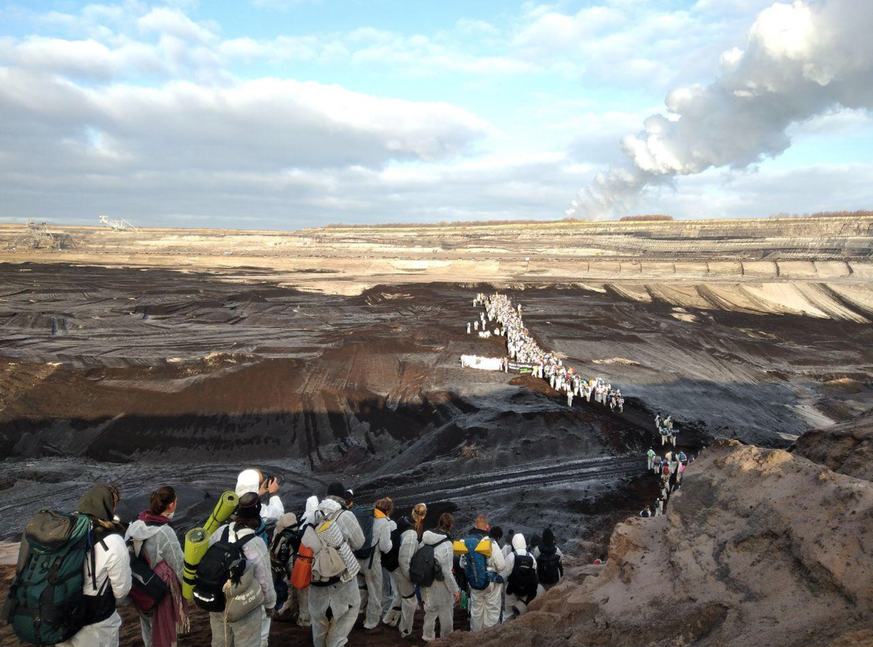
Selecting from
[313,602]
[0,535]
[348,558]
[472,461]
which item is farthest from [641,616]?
[0,535]

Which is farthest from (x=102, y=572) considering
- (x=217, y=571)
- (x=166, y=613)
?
(x=166, y=613)

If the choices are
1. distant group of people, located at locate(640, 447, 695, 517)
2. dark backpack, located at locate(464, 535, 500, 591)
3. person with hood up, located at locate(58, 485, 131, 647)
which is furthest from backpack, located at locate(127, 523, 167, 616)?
distant group of people, located at locate(640, 447, 695, 517)

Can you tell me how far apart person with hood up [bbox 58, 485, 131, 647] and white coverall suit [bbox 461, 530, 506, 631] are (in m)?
3.43

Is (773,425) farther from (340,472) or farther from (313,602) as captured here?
(313,602)

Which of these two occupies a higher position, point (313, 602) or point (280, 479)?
point (313, 602)

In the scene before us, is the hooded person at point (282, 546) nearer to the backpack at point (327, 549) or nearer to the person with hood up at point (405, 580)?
the backpack at point (327, 549)

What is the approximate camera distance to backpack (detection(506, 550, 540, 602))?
19.9ft

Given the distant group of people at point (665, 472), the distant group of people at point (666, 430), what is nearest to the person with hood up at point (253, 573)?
the distant group of people at point (665, 472)

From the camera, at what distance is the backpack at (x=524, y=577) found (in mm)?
6074

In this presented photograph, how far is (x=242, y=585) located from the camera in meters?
4.07

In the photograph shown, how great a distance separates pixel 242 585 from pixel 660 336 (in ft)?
104

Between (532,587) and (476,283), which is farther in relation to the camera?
(476,283)

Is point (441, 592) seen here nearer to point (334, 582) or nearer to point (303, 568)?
point (334, 582)

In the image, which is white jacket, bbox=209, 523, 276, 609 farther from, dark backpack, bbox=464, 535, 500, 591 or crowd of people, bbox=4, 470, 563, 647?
dark backpack, bbox=464, 535, 500, 591
